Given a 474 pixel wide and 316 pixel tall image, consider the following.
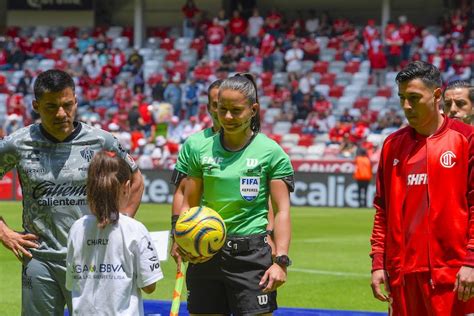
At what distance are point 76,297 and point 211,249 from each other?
3.03 feet

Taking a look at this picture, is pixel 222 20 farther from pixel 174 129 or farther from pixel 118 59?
pixel 174 129

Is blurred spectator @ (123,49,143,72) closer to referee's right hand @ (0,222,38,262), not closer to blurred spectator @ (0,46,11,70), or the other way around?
blurred spectator @ (0,46,11,70)

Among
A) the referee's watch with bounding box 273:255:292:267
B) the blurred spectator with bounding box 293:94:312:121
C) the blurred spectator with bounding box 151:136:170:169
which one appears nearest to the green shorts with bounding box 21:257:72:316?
the referee's watch with bounding box 273:255:292:267

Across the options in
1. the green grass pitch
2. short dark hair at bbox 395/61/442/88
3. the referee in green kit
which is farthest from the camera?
the green grass pitch

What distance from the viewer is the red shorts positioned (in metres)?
6.18

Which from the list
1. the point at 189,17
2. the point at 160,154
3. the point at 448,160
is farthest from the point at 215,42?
the point at 448,160

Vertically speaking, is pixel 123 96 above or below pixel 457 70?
below

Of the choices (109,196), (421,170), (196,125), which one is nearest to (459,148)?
(421,170)

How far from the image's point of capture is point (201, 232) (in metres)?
6.58

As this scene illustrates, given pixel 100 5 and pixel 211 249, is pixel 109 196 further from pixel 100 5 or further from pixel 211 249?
pixel 100 5

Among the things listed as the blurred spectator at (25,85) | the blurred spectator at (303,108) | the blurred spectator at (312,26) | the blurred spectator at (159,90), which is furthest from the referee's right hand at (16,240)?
the blurred spectator at (312,26)

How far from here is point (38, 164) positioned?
7199 mm

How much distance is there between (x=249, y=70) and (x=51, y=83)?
32799mm

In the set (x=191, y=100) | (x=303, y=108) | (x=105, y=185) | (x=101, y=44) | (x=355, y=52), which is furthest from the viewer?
(x=101, y=44)
